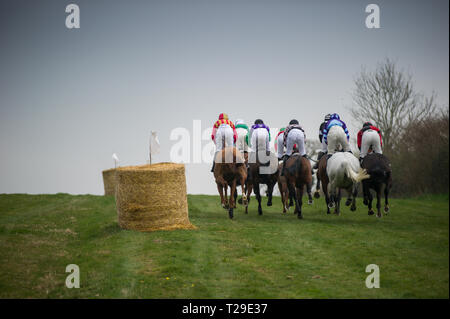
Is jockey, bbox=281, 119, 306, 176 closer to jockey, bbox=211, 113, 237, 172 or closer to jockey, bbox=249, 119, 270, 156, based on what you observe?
jockey, bbox=249, 119, 270, 156

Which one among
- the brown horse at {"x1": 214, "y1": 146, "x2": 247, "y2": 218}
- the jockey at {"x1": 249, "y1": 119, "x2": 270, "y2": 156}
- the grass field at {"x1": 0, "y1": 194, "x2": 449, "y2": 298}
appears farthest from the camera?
the jockey at {"x1": 249, "y1": 119, "x2": 270, "y2": 156}

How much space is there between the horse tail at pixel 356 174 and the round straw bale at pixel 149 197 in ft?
15.5

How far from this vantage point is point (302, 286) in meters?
7.72

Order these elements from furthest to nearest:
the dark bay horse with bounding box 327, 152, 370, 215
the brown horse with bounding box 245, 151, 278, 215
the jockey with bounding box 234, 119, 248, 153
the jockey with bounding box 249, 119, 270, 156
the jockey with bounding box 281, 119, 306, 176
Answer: the jockey with bounding box 234, 119, 248, 153, the brown horse with bounding box 245, 151, 278, 215, the jockey with bounding box 249, 119, 270, 156, the jockey with bounding box 281, 119, 306, 176, the dark bay horse with bounding box 327, 152, 370, 215

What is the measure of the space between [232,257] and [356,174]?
5647 mm

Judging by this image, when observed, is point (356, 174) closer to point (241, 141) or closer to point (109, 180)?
point (241, 141)

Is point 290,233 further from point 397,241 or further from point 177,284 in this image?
point 177,284

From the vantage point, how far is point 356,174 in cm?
1387

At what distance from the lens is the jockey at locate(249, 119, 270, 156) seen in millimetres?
16219

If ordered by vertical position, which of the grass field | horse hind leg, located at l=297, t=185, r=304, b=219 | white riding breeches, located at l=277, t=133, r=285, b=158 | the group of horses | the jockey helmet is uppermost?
the jockey helmet

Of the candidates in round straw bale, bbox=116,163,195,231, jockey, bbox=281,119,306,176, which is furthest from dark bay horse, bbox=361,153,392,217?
round straw bale, bbox=116,163,195,231

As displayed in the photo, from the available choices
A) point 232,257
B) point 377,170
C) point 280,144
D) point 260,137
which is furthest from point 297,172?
point 232,257

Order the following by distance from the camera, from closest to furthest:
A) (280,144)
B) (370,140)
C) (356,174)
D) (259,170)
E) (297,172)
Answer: (356,174) → (370,140) → (297,172) → (259,170) → (280,144)

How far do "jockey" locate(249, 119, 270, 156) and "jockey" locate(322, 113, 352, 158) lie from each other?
1886 mm
